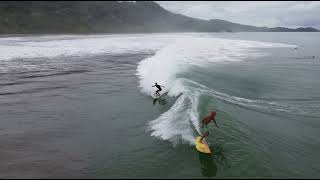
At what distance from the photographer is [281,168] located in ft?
36.6

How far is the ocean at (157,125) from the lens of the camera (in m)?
11.2

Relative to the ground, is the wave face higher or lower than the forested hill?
lower

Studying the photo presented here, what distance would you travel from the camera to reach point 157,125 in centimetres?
1507

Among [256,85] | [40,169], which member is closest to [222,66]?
[256,85]

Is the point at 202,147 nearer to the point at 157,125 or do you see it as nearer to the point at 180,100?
the point at 157,125

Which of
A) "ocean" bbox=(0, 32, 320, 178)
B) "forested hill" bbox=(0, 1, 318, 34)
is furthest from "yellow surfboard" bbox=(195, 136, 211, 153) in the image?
"forested hill" bbox=(0, 1, 318, 34)

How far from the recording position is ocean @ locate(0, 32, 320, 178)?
36.7 ft

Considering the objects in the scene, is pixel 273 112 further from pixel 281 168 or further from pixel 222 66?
pixel 222 66

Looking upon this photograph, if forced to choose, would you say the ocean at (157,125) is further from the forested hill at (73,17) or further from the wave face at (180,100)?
the forested hill at (73,17)

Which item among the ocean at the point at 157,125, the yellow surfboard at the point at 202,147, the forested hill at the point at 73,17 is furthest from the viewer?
the forested hill at the point at 73,17

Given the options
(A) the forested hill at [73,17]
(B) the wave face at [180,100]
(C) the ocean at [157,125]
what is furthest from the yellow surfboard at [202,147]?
(A) the forested hill at [73,17]

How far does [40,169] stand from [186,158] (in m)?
4.38

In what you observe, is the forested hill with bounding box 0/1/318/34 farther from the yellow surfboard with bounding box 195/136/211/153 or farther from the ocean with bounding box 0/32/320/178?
the yellow surfboard with bounding box 195/136/211/153

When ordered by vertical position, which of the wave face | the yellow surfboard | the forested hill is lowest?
the yellow surfboard
